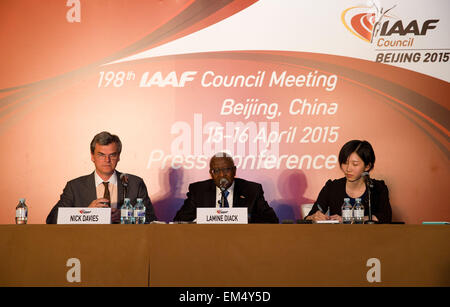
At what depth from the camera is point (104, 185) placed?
16.5 feet

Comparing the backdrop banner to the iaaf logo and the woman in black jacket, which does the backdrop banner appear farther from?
the woman in black jacket

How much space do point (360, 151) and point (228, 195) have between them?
1.19 meters

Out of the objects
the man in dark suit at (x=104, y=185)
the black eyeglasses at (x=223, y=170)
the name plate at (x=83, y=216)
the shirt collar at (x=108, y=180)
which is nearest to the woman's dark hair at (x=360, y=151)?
the black eyeglasses at (x=223, y=170)

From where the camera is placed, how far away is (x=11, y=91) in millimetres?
5492

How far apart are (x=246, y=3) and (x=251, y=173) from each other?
160 centimetres

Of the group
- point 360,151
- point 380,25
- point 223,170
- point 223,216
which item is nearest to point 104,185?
point 223,170

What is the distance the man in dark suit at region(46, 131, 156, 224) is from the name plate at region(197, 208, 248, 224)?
4.78 ft

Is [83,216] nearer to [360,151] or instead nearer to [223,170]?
[223,170]

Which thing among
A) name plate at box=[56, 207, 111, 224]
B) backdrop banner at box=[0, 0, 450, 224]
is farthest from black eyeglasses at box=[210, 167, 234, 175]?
name plate at box=[56, 207, 111, 224]

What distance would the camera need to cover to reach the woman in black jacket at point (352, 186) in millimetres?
4715

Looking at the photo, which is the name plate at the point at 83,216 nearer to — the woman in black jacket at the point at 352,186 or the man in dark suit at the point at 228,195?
the man in dark suit at the point at 228,195

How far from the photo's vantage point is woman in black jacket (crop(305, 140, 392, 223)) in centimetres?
471

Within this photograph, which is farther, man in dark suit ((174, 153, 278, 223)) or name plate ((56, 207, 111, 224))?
man in dark suit ((174, 153, 278, 223))
